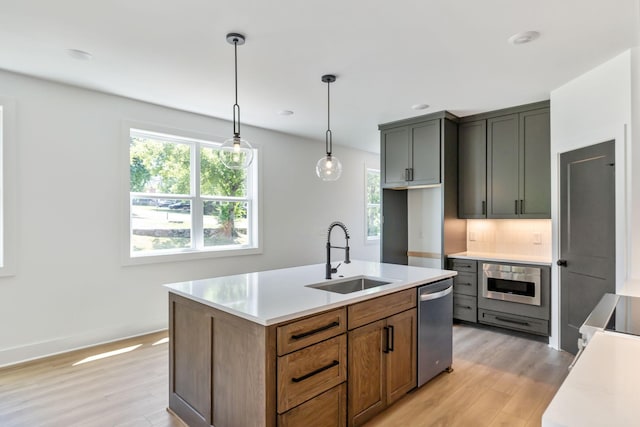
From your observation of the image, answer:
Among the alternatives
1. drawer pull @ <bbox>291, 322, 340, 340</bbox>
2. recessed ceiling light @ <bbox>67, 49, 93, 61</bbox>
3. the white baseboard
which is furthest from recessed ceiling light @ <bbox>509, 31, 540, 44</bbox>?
the white baseboard

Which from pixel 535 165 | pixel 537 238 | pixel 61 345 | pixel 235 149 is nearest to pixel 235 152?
pixel 235 149

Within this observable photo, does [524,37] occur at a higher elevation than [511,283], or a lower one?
higher

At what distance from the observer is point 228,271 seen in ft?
15.5

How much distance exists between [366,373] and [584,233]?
7.79 feet

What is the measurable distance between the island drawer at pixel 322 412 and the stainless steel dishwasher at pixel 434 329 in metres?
0.87

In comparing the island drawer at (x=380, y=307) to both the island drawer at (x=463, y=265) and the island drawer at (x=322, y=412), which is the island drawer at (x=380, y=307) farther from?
the island drawer at (x=463, y=265)

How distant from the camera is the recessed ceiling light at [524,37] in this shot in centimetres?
242

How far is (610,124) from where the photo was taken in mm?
2867

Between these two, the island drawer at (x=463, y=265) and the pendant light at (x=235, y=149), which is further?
the island drawer at (x=463, y=265)

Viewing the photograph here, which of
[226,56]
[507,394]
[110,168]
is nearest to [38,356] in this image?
[110,168]

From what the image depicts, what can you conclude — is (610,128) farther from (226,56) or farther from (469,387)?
(226,56)

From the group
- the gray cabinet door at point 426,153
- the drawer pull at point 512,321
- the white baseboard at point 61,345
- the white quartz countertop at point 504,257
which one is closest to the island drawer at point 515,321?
the drawer pull at point 512,321

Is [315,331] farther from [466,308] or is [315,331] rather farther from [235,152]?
[466,308]

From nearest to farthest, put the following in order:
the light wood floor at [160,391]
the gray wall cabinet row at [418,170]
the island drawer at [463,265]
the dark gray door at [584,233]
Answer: the light wood floor at [160,391]
the dark gray door at [584,233]
the island drawer at [463,265]
the gray wall cabinet row at [418,170]
